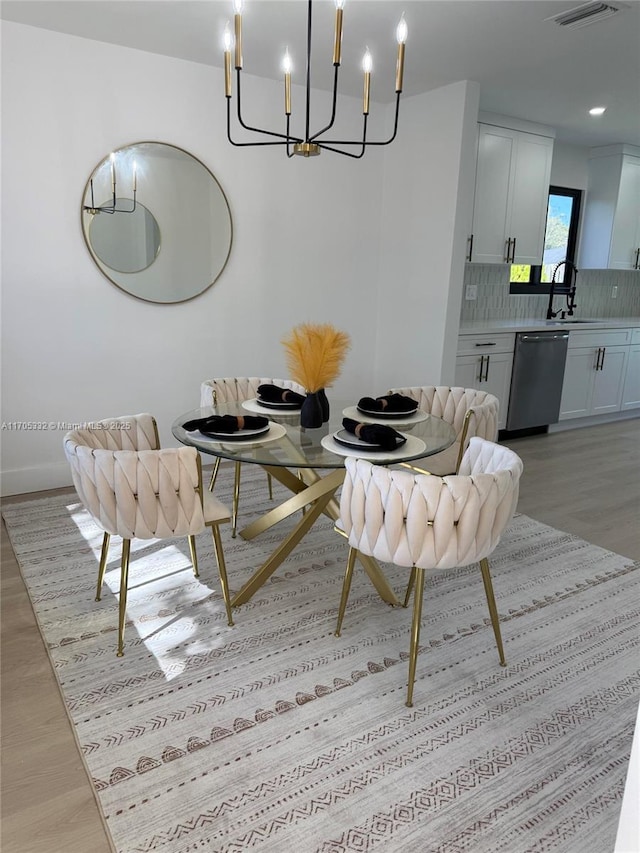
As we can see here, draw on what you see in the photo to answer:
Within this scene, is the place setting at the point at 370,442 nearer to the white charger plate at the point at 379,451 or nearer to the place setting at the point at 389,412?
the white charger plate at the point at 379,451

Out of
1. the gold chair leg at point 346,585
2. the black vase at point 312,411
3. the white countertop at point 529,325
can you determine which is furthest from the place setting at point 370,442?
the white countertop at point 529,325

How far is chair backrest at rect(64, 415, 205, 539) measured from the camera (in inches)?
80.5

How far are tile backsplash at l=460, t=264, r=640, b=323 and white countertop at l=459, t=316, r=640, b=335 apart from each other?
0.14 m

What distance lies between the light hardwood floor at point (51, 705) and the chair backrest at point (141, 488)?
1.93 feet

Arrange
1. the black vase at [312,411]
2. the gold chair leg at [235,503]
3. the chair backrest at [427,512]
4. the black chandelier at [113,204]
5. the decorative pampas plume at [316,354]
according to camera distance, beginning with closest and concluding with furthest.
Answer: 1. the chair backrest at [427,512]
2. the decorative pampas plume at [316,354]
3. the black vase at [312,411]
4. the gold chair leg at [235,503]
5. the black chandelier at [113,204]

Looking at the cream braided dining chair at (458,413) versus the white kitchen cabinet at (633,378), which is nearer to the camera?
the cream braided dining chair at (458,413)

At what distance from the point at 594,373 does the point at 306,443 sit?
414 cm

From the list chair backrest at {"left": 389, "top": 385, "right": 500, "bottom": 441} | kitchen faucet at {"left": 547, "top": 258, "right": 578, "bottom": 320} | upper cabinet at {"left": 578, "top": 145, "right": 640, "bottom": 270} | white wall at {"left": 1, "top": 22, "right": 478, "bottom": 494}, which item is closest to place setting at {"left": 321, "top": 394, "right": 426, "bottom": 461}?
chair backrest at {"left": 389, "top": 385, "right": 500, "bottom": 441}

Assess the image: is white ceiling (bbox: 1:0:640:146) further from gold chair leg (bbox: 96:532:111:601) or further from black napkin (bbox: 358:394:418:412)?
gold chair leg (bbox: 96:532:111:601)

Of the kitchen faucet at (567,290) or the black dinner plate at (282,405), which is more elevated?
the kitchen faucet at (567,290)

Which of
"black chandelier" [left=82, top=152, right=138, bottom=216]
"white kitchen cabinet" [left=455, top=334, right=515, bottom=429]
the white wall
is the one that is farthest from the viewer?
"white kitchen cabinet" [left=455, top=334, right=515, bottom=429]

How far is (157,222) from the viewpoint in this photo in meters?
3.79

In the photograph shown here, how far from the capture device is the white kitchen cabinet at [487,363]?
15.1ft

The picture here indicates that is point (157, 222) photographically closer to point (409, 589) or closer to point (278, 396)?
point (278, 396)
